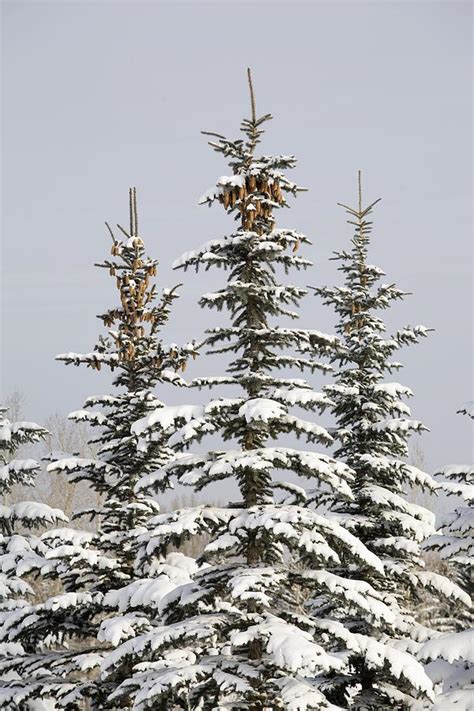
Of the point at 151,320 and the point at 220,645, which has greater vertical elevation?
the point at 151,320

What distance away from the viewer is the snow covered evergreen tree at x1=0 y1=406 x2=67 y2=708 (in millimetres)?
15266

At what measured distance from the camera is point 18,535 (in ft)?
58.7

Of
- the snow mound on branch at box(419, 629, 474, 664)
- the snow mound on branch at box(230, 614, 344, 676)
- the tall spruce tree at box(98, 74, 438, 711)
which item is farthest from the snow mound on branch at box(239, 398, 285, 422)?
the snow mound on branch at box(419, 629, 474, 664)

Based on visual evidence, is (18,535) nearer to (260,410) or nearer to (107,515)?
(107,515)

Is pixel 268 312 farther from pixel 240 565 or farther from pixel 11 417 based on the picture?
pixel 11 417

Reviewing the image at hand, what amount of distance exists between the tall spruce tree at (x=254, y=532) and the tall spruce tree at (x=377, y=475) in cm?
411

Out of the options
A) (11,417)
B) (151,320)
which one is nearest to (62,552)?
(151,320)

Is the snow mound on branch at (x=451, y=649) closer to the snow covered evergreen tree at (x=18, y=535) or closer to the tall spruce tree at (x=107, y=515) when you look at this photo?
the tall spruce tree at (x=107, y=515)

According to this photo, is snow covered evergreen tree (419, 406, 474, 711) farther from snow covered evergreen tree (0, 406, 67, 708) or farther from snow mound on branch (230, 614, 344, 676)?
snow covered evergreen tree (0, 406, 67, 708)

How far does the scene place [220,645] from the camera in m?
10.6

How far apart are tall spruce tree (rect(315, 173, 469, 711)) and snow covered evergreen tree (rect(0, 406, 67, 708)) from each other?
6.10 metres

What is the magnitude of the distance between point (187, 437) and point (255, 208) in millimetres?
3548

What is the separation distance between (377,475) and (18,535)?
27.2 ft

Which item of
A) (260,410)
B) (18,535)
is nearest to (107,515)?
(18,535)
